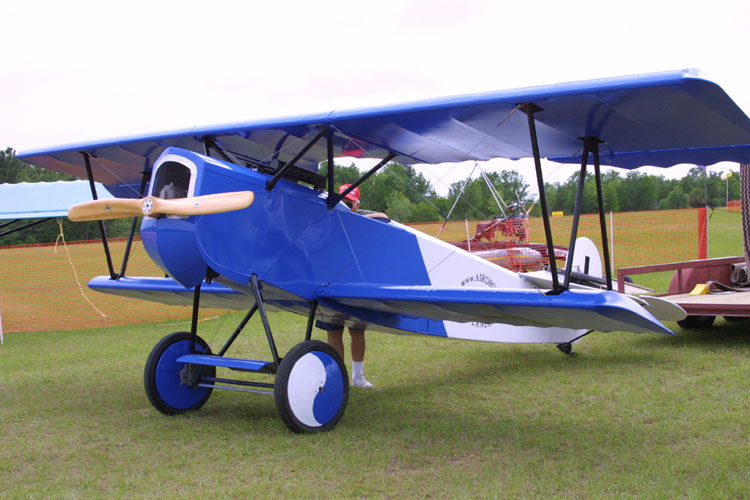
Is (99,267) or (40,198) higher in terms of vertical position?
(40,198)

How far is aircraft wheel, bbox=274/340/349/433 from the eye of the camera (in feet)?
14.6

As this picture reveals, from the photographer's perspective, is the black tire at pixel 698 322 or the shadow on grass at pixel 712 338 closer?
the shadow on grass at pixel 712 338

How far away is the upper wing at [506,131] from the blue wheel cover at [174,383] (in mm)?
1762

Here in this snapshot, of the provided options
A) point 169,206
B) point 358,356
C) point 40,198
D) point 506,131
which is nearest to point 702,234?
point 358,356

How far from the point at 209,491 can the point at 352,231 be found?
2.53 metres

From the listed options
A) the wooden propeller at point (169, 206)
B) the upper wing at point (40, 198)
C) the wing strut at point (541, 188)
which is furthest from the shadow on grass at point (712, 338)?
the upper wing at point (40, 198)

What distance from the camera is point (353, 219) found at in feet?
17.9

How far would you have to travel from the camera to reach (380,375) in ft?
22.8

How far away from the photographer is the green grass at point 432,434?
3641mm

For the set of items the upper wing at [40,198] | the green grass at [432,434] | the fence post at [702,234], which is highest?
the upper wing at [40,198]

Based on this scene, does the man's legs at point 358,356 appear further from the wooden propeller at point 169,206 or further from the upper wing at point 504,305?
the wooden propeller at point 169,206

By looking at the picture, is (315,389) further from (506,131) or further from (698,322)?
(698,322)

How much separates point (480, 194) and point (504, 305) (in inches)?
358

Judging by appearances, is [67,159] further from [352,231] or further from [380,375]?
[380,375]
